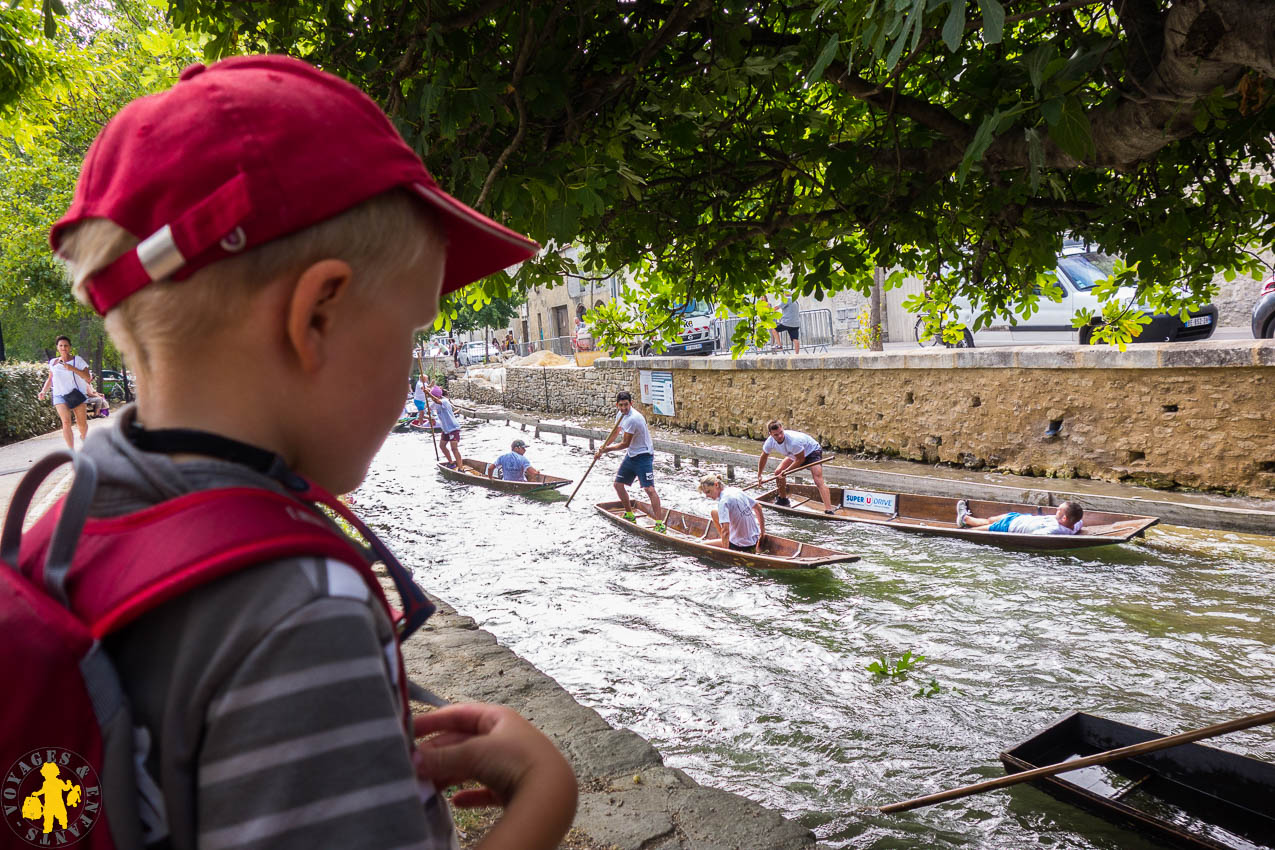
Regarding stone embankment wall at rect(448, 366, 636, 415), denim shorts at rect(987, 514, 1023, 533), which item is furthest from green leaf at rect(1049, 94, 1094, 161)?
stone embankment wall at rect(448, 366, 636, 415)

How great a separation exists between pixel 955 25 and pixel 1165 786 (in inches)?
211

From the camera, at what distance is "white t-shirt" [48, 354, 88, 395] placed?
42.0 feet

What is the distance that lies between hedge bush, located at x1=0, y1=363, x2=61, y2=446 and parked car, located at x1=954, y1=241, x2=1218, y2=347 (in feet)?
68.7

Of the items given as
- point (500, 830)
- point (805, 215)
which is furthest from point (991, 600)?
point (500, 830)

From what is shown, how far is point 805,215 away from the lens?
4.81 meters

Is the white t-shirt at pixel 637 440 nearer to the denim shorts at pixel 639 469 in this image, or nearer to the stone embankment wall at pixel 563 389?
the denim shorts at pixel 639 469

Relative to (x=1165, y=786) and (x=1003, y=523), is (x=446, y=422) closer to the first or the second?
(x=1003, y=523)

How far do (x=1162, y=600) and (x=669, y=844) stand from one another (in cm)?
834

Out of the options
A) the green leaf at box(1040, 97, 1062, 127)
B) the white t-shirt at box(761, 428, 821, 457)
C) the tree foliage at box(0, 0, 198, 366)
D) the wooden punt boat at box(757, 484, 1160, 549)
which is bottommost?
the wooden punt boat at box(757, 484, 1160, 549)

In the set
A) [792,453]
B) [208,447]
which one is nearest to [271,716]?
[208,447]

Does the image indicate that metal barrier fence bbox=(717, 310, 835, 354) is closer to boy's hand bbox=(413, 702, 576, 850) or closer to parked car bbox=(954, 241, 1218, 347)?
parked car bbox=(954, 241, 1218, 347)
